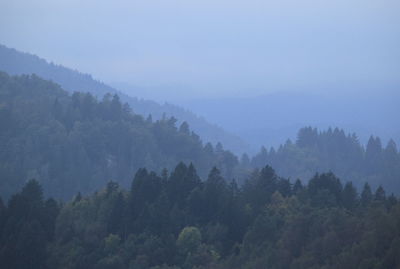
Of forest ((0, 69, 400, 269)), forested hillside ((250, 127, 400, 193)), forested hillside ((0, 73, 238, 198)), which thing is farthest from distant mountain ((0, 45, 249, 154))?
forest ((0, 69, 400, 269))

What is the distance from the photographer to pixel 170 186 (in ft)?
101

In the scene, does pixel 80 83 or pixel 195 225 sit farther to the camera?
pixel 80 83

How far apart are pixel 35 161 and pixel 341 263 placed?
4033 cm

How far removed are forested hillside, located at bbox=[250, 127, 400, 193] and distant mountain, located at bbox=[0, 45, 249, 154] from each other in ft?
135

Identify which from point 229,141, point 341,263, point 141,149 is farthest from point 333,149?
point 341,263

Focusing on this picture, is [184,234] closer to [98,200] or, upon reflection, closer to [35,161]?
[98,200]

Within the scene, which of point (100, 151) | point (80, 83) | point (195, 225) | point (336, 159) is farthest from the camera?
point (80, 83)

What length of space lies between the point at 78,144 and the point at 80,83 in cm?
7669

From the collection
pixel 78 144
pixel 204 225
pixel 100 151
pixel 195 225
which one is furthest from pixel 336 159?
pixel 195 225

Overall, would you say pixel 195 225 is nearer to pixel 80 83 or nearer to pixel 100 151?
pixel 100 151

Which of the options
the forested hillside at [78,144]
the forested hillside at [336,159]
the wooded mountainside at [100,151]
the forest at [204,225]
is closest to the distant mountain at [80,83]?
the forested hillside at [336,159]

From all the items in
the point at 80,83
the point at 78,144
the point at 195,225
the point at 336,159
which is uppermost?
the point at 80,83

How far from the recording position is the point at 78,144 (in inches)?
2339

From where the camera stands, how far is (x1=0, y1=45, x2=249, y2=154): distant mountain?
123150 millimetres
